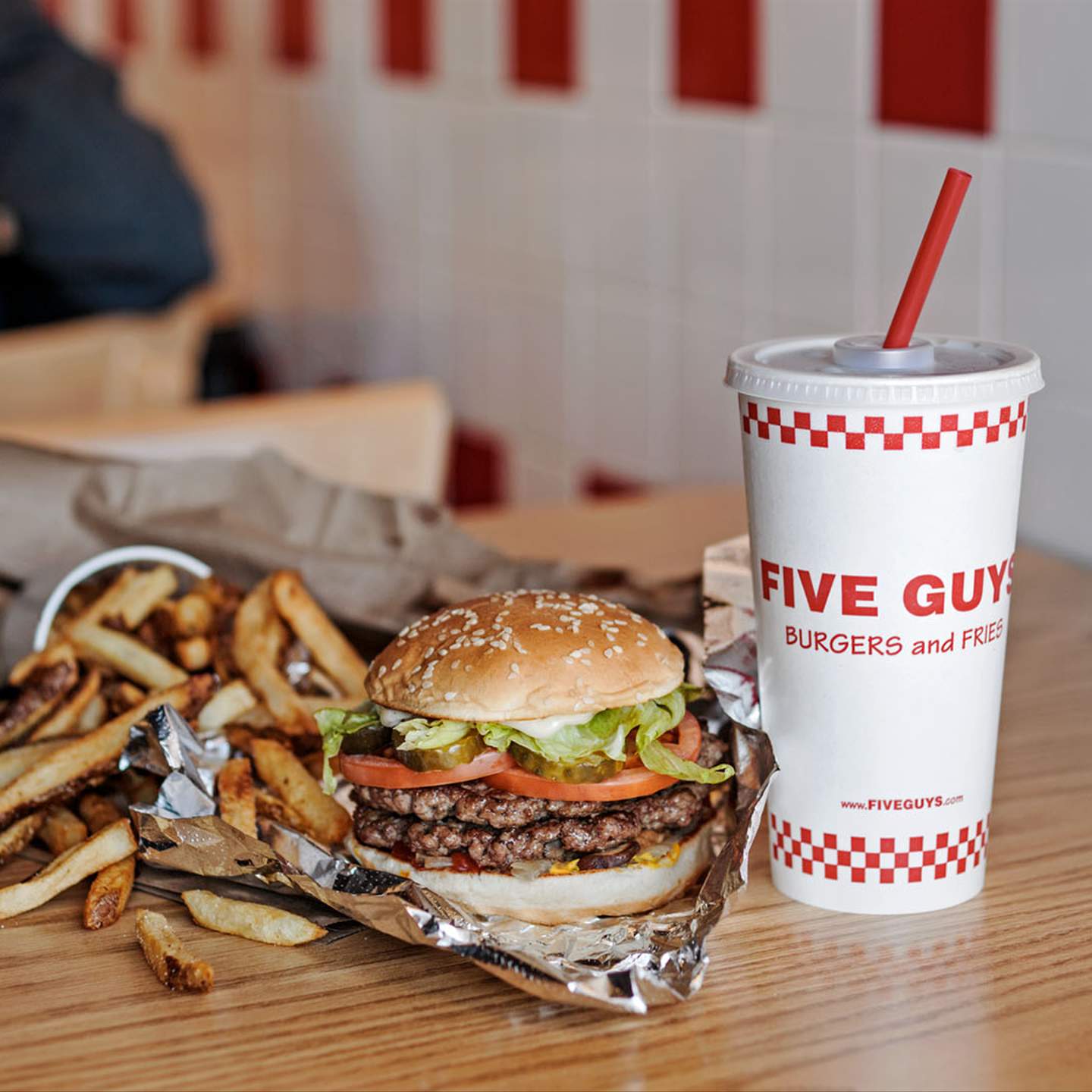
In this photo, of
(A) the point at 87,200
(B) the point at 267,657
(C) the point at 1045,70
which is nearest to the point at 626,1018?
(B) the point at 267,657

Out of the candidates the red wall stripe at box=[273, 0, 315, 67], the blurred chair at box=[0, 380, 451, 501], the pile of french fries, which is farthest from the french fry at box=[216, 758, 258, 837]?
the red wall stripe at box=[273, 0, 315, 67]

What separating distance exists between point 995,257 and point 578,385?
126 cm

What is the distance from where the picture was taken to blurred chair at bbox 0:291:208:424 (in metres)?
3.25

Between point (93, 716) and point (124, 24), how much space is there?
15.4 ft

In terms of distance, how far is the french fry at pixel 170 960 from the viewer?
3.39 ft

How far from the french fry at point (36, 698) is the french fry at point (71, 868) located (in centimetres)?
21

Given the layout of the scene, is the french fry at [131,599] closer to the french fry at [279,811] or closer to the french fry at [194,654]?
the french fry at [194,654]

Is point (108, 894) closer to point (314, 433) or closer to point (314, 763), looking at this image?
point (314, 763)

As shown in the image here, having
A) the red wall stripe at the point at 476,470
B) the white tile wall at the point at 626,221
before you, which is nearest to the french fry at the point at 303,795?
the white tile wall at the point at 626,221

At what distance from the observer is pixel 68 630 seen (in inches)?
59.1

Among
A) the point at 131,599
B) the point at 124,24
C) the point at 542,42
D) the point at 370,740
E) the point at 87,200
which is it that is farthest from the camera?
the point at 124,24

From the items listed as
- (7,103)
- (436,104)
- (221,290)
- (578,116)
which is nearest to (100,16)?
(221,290)

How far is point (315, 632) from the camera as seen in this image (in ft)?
4.91

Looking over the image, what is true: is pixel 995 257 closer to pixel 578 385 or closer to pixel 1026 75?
pixel 1026 75
